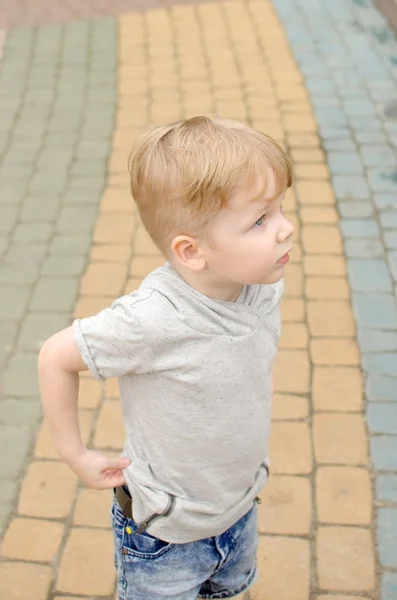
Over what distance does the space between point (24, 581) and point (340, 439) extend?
1.41 metres

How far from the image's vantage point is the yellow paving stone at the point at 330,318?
163 inches

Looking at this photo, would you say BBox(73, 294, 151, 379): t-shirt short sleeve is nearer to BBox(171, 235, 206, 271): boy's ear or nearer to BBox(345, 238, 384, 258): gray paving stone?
BBox(171, 235, 206, 271): boy's ear

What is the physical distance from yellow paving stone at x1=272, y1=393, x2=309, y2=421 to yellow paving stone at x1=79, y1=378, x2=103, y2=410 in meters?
0.80

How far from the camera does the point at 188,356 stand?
179cm

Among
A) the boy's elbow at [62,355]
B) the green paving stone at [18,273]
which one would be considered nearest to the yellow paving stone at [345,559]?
the boy's elbow at [62,355]

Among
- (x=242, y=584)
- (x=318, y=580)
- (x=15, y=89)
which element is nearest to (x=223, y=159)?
(x=242, y=584)

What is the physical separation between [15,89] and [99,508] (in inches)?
172

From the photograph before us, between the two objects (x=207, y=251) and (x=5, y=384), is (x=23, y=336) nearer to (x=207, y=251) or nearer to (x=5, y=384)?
(x=5, y=384)

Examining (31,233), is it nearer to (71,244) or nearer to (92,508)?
(71,244)

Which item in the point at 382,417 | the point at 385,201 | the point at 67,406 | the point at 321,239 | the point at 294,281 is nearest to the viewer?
the point at 67,406

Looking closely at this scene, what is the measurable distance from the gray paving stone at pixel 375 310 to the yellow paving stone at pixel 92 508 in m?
1.64

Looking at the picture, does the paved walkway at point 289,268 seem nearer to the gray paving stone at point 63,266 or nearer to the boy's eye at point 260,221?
the gray paving stone at point 63,266

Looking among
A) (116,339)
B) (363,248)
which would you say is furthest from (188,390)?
(363,248)

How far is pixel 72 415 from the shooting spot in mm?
1896
